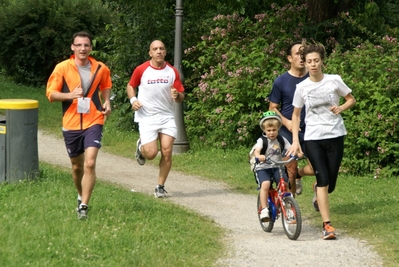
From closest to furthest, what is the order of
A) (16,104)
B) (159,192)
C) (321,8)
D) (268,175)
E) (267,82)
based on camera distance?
(268,175), (16,104), (159,192), (267,82), (321,8)

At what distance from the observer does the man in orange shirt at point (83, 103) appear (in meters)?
8.55

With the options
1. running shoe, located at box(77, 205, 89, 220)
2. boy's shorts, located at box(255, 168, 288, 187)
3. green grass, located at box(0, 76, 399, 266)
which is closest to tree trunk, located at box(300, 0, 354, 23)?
green grass, located at box(0, 76, 399, 266)

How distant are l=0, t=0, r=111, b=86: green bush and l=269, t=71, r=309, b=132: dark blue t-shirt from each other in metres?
19.8

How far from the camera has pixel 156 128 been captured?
10961 millimetres

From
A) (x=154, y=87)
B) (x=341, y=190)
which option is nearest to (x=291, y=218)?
(x=154, y=87)

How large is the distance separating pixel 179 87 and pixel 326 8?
6.57m

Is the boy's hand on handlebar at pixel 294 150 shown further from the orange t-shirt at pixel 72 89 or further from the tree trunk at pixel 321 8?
the tree trunk at pixel 321 8

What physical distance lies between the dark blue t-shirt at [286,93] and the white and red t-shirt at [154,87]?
169cm

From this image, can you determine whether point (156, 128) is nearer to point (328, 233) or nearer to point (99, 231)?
point (328, 233)

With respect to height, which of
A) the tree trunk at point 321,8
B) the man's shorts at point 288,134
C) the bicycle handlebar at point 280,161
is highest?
the tree trunk at point 321,8

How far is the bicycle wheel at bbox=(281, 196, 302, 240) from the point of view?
27.5ft

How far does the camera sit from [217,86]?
15992mm

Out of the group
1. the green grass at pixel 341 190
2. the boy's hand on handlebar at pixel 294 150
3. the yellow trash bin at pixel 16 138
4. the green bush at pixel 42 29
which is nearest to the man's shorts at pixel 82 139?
the green grass at pixel 341 190

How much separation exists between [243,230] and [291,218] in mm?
792
